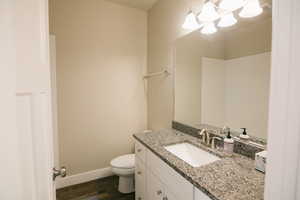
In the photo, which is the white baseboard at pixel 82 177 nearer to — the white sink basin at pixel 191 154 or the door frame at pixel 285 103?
the white sink basin at pixel 191 154

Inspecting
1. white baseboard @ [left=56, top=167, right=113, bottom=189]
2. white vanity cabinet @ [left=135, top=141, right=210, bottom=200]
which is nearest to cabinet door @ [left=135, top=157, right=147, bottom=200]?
white vanity cabinet @ [left=135, top=141, right=210, bottom=200]

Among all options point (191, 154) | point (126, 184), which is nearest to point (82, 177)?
point (126, 184)

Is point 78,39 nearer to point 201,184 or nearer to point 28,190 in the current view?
point 28,190

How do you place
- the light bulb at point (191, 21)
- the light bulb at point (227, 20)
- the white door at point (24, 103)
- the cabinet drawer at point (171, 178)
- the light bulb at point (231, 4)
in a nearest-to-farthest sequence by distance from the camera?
the white door at point (24, 103) < the cabinet drawer at point (171, 178) < the light bulb at point (231, 4) < the light bulb at point (227, 20) < the light bulb at point (191, 21)

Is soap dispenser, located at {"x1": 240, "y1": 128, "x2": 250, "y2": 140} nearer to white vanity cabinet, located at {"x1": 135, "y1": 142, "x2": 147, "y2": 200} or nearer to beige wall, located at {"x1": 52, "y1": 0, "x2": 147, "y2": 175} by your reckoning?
white vanity cabinet, located at {"x1": 135, "y1": 142, "x2": 147, "y2": 200}

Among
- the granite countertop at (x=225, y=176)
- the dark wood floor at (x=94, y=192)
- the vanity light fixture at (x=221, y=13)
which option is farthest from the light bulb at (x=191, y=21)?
the dark wood floor at (x=94, y=192)

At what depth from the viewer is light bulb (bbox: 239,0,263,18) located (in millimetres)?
1143

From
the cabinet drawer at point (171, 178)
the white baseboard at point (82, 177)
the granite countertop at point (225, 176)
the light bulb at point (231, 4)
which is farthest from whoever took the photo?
the white baseboard at point (82, 177)

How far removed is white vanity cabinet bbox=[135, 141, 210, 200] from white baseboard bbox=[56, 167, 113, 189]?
2.94 feet

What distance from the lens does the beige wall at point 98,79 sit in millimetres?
2078

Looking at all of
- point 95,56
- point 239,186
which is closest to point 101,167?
point 95,56

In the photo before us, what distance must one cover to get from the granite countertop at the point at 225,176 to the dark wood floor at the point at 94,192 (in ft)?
3.63

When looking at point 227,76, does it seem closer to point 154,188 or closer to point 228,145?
point 228,145

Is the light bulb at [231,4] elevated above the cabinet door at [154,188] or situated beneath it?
elevated above
